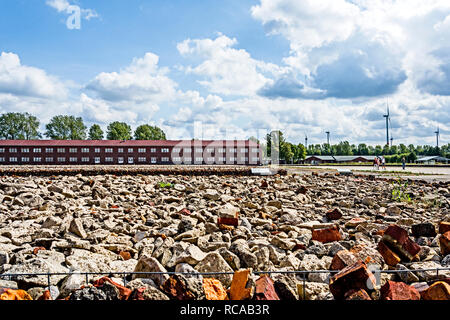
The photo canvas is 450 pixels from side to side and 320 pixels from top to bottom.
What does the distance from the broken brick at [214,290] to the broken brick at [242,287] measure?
125 millimetres

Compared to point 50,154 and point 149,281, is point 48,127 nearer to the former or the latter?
point 50,154

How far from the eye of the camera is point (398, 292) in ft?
11.5

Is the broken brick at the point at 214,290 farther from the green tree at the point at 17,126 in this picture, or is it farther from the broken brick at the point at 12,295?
the green tree at the point at 17,126

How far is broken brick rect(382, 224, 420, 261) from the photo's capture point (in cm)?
489

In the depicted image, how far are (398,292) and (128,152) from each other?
72.0 m

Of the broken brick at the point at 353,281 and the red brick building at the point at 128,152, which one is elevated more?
the red brick building at the point at 128,152

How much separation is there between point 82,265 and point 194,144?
6749 cm

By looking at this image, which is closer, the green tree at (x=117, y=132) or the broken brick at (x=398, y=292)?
the broken brick at (x=398, y=292)

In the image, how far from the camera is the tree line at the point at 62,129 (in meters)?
101

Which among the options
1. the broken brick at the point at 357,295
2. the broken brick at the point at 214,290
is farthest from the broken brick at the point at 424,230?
the broken brick at the point at 214,290

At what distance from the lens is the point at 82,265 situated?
4.76m

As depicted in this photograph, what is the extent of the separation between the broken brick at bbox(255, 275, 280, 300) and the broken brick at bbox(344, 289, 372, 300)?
0.71m

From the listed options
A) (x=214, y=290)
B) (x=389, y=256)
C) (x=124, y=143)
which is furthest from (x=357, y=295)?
(x=124, y=143)

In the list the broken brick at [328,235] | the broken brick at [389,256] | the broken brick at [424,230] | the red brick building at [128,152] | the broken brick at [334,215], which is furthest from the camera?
the red brick building at [128,152]
